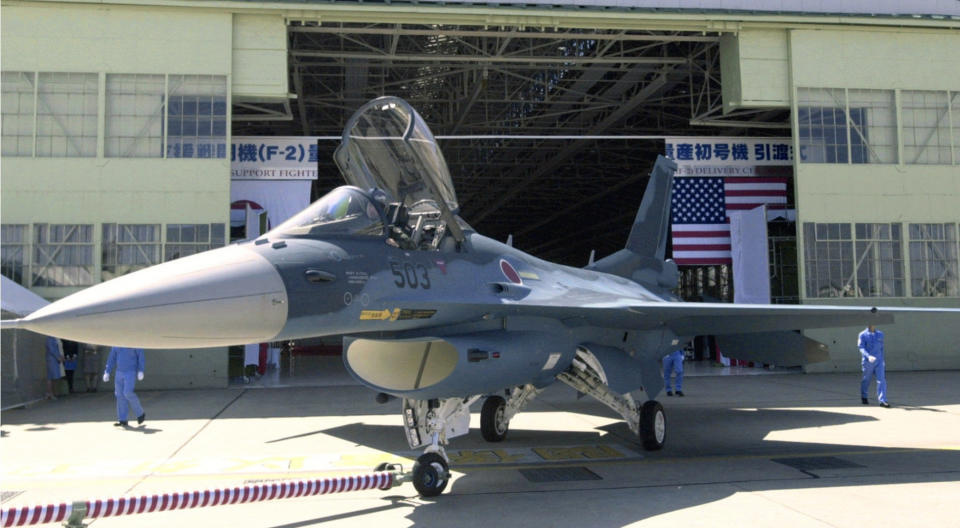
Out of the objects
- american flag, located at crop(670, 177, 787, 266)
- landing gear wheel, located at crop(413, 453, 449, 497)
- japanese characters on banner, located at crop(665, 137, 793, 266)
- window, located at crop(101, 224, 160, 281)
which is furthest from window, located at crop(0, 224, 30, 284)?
american flag, located at crop(670, 177, 787, 266)

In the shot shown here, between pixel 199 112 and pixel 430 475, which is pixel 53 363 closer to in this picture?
pixel 199 112

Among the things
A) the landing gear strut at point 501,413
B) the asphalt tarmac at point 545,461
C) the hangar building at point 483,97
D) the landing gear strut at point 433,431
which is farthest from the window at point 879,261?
the landing gear strut at point 433,431

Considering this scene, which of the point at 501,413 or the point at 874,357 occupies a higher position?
the point at 874,357

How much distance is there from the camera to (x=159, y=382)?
659 inches

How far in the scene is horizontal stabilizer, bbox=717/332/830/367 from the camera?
407 inches

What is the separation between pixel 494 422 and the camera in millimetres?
9820

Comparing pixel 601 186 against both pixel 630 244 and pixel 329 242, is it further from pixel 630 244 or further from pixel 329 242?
pixel 329 242

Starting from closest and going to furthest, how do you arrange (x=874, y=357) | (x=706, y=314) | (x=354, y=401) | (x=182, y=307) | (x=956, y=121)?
(x=182, y=307)
(x=706, y=314)
(x=874, y=357)
(x=354, y=401)
(x=956, y=121)

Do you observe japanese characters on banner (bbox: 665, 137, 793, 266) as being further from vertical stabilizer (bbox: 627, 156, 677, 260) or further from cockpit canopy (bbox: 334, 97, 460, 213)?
cockpit canopy (bbox: 334, 97, 460, 213)

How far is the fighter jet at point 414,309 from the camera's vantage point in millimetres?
5055

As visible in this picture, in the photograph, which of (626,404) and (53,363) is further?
(53,363)

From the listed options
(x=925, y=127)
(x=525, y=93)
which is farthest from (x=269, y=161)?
(x=925, y=127)

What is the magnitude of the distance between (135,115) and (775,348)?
14940 millimetres

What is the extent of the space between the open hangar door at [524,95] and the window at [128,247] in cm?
Result: 416
